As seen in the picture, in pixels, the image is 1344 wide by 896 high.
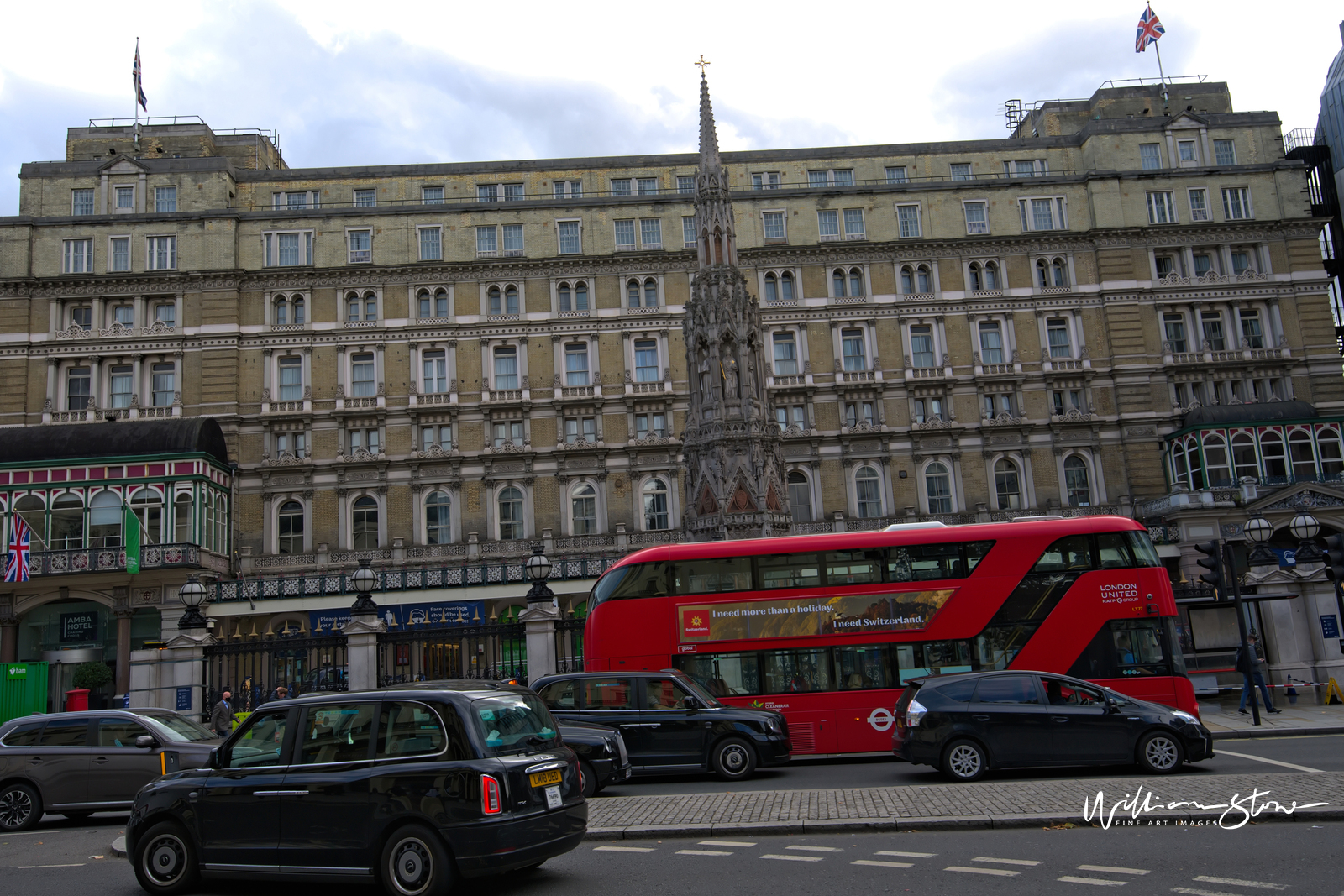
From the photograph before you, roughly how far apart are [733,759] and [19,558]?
107ft

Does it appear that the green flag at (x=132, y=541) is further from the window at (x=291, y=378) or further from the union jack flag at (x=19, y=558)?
the window at (x=291, y=378)

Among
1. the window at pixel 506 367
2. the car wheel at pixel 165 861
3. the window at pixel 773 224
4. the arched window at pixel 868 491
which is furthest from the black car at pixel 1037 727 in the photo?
the window at pixel 773 224

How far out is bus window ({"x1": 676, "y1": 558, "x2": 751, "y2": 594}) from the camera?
19.8 metres

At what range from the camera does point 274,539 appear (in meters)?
47.8

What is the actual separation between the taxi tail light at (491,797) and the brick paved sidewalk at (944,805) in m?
3.16

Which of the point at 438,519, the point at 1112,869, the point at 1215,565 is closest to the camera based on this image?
the point at 1112,869

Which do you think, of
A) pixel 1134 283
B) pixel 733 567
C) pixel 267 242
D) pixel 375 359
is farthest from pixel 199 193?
pixel 1134 283

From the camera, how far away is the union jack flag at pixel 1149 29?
52.4 meters

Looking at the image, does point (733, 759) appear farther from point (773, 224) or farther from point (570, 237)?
point (773, 224)

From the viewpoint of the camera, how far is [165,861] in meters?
9.83

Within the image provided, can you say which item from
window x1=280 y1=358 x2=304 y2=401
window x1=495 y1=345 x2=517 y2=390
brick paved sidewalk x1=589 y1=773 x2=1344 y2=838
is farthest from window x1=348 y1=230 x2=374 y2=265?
brick paved sidewalk x1=589 y1=773 x2=1344 y2=838

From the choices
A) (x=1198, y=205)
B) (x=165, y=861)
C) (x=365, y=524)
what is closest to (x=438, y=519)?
(x=365, y=524)

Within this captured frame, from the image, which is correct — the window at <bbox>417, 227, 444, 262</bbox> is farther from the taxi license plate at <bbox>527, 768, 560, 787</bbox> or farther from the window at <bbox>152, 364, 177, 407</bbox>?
the taxi license plate at <bbox>527, 768, 560, 787</bbox>

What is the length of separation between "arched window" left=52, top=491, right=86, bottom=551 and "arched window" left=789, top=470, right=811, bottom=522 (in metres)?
29.7
